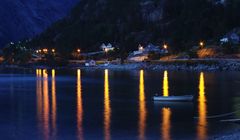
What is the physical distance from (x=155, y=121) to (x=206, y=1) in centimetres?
14185

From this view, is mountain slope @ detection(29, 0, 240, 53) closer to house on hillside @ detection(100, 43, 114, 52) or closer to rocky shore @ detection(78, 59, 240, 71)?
house on hillside @ detection(100, 43, 114, 52)

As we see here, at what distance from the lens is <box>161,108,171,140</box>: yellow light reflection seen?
35.4 meters

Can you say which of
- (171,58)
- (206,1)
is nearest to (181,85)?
(171,58)

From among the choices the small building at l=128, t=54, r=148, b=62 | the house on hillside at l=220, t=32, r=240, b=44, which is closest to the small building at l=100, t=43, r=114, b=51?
the small building at l=128, t=54, r=148, b=62

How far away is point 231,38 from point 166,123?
330 feet

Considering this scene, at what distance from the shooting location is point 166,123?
4044 cm

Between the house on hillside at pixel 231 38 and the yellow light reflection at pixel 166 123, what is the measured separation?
85685 mm

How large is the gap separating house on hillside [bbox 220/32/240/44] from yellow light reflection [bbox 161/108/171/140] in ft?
281

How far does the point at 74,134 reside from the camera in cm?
3641

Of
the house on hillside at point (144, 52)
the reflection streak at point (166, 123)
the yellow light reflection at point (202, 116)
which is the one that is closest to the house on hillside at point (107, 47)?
the house on hillside at point (144, 52)

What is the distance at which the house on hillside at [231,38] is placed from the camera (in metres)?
132

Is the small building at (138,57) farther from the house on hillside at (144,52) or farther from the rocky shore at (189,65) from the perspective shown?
the rocky shore at (189,65)

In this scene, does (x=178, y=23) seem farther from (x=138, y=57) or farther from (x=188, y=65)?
(x=188, y=65)

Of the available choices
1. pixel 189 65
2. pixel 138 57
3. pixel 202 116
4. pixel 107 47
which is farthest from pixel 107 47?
pixel 202 116
